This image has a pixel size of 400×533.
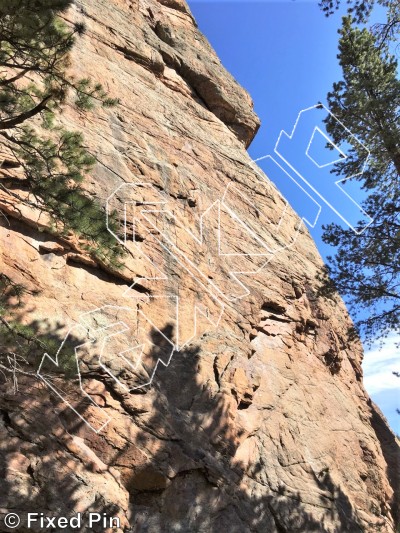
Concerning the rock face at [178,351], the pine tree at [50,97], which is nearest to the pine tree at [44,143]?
the pine tree at [50,97]

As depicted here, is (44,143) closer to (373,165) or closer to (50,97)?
(50,97)

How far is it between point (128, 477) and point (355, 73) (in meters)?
11.8

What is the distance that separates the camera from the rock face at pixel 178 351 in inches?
267

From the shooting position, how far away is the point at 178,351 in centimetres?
882

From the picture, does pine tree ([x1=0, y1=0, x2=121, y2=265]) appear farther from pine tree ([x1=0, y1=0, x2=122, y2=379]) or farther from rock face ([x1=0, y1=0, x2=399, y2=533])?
rock face ([x1=0, y1=0, x2=399, y2=533])

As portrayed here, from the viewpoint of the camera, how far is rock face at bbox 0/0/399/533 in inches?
267

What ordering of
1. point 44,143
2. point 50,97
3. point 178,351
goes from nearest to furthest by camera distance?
point 50,97 < point 44,143 < point 178,351

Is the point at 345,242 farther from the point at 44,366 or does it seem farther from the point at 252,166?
the point at 44,366

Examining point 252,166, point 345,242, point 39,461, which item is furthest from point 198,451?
point 252,166

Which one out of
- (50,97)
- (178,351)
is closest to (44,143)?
(50,97)

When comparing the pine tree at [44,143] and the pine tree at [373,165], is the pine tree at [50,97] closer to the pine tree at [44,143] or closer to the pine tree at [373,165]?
the pine tree at [44,143]

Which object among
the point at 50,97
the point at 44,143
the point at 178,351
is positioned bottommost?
the point at 178,351

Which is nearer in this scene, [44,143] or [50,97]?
[50,97]

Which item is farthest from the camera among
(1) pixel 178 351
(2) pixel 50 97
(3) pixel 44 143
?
(1) pixel 178 351
